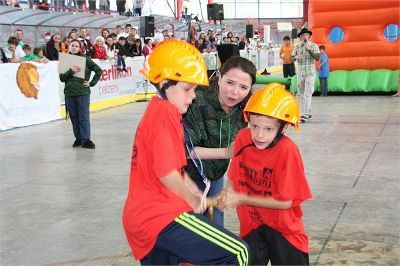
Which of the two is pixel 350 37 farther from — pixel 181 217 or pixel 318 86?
pixel 181 217

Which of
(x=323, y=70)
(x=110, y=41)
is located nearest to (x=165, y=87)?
(x=323, y=70)

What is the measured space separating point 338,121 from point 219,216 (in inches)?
326

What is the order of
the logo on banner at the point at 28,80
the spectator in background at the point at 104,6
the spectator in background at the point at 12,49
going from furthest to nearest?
the spectator in background at the point at 104,6
the spectator in background at the point at 12,49
the logo on banner at the point at 28,80

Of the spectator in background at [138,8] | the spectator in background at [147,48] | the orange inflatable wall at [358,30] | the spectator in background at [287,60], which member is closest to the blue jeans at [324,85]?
the orange inflatable wall at [358,30]

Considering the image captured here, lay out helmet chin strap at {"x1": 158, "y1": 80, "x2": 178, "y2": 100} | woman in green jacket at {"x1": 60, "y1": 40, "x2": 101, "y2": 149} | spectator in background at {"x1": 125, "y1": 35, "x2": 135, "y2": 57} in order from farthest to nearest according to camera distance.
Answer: spectator in background at {"x1": 125, "y1": 35, "x2": 135, "y2": 57} → woman in green jacket at {"x1": 60, "y1": 40, "x2": 101, "y2": 149} → helmet chin strap at {"x1": 158, "y1": 80, "x2": 178, "y2": 100}

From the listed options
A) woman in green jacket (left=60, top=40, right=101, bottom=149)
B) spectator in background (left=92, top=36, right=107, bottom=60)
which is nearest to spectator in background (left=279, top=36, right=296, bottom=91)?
spectator in background (left=92, top=36, right=107, bottom=60)

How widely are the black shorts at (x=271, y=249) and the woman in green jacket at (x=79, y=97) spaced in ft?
21.7

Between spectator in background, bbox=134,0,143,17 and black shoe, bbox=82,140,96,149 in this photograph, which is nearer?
black shoe, bbox=82,140,96,149

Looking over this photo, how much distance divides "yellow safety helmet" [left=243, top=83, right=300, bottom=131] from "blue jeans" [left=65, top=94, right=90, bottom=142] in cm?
680

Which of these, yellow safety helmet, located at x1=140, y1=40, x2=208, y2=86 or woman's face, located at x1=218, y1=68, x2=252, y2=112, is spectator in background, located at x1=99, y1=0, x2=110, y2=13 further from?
yellow safety helmet, located at x1=140, y1=40, x2=208, y2=86

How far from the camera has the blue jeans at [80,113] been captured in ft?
30.1

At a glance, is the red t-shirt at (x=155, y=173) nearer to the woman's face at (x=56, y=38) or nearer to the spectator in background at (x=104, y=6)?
the woman's face at (x=56, y=38)

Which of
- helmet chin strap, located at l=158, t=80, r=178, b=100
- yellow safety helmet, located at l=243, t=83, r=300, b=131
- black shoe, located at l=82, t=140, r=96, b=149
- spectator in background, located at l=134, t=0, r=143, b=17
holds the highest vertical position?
spectator in background, located at l=134, t=0, r=143, b=17

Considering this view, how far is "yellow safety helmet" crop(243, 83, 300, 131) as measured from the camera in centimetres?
263
